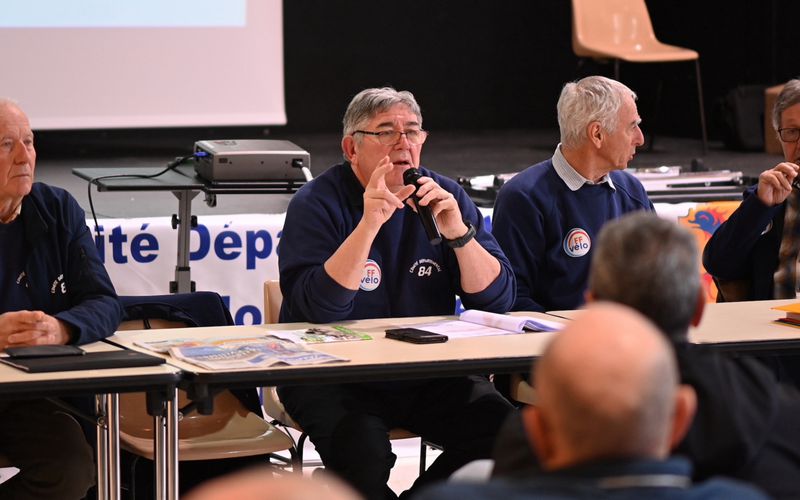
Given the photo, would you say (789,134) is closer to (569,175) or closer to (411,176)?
(569,175)

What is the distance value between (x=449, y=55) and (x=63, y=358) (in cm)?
715

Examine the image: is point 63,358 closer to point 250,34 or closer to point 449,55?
point 250,34

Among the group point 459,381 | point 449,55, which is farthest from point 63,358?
point 449,55

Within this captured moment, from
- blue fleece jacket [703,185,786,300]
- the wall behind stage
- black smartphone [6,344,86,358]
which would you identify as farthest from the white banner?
the wall behind stage

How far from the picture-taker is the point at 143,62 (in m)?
7.13

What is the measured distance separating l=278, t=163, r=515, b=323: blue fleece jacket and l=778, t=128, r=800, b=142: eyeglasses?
3.19 ft

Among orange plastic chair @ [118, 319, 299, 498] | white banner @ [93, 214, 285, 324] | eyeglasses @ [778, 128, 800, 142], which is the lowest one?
orange plastic chair @ [118, 319, 299, 498]

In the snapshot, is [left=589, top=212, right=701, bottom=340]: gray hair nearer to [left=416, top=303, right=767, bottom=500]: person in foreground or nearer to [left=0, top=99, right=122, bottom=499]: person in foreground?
[left=416, top=303, right=767, bottom=500]: person in foreground

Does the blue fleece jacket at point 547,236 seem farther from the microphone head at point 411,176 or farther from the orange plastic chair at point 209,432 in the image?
the orange plastic chair at point 209,432

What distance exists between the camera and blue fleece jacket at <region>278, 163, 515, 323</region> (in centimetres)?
318

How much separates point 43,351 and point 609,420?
1.67 metres

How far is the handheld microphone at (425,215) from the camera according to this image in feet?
9.98

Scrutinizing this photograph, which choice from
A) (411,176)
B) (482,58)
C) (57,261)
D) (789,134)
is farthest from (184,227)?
(482,58)

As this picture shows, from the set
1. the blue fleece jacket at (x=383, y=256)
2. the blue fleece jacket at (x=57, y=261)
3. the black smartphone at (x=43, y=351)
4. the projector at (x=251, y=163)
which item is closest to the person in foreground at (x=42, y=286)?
the blue fleece jacket at (x=57, y=261)
